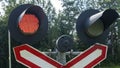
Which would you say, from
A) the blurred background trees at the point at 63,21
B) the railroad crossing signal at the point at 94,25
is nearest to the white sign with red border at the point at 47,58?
the railroad crossing signal at the point at 94,25

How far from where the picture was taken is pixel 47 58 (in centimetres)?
299

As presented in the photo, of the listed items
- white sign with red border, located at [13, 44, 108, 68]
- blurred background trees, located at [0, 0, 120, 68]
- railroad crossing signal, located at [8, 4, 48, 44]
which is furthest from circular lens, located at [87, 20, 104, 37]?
blurred background trees, located at [0, 0, 120, 68]

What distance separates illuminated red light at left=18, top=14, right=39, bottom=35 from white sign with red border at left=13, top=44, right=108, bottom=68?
0.14m

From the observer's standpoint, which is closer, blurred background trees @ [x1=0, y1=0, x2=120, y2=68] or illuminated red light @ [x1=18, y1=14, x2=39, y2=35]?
illuminated red light @ [x1=18, y1=14, x2=39, y2=35]

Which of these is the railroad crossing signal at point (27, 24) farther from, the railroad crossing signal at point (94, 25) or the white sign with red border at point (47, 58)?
the railroad crossing signal at point (94, 25)

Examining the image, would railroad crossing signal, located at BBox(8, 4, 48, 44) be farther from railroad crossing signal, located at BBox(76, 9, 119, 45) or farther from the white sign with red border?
railroad crossing signal, located at BBox(76, 9, 119, 45)

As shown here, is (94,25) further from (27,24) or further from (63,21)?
(63,21)

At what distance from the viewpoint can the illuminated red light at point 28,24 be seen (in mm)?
2770

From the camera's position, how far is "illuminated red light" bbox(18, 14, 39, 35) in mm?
2770

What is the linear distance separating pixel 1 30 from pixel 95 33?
1354 inches

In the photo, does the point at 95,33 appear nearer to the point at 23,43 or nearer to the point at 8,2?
the point at 23,43

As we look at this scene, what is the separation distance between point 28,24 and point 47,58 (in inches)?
13.4

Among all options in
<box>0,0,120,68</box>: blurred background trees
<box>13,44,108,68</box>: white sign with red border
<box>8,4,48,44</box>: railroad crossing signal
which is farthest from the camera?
<box>0,0,120,68</box>: blurred background trees

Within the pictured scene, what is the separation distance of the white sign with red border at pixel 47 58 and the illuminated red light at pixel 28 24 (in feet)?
0.47
